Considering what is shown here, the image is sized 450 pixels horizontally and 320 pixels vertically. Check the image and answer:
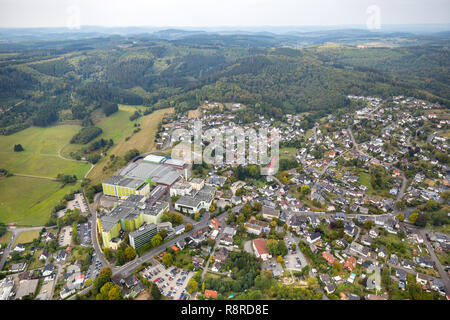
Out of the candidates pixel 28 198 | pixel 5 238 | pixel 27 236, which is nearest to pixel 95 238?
pixel 27 236

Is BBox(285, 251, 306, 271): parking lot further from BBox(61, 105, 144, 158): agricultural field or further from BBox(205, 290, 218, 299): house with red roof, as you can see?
BBox(61, 105, 144, 158): agricultural field

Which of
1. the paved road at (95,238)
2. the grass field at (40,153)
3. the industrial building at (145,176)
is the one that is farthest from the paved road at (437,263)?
the grass field at (40,153)

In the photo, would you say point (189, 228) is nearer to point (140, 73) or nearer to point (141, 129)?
point (141, 129)

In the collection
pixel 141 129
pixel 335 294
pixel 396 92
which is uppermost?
pixel 396 92

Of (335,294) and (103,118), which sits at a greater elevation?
(103,118)

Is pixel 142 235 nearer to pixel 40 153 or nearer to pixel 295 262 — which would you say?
pixel 295 262

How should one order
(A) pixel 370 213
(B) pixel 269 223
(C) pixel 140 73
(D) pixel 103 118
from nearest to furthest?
(B) pixel 269 223, (A) pixel 370 213, (D) pixel 103 118, (C) pixel 140 73
